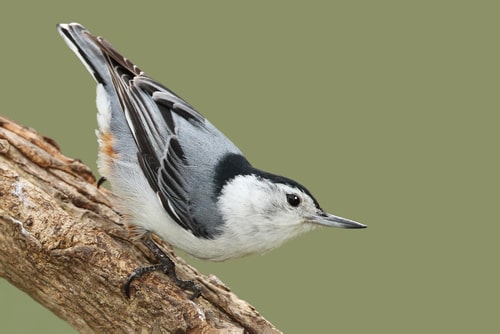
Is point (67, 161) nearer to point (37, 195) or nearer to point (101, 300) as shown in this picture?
point (37, 195)

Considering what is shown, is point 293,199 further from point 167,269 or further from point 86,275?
point 86,275

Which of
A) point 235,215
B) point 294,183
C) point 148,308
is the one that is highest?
point 294,183

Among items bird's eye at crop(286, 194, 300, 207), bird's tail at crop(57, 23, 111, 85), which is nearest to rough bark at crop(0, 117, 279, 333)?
bird's tail at crop(57, 23, 111, 85)

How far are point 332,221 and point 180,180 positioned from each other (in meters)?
0.99

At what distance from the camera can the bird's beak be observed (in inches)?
195

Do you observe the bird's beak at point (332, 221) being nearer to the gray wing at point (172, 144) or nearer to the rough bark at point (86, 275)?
the gray wing at point (172, 144)

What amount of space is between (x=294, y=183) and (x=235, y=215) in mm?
415

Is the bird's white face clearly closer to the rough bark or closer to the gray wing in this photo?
the gray wing

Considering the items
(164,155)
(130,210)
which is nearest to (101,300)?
(130,210)

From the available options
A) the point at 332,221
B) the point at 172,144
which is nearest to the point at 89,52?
Result: the point at 172,144

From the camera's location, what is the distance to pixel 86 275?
5055 millimetres

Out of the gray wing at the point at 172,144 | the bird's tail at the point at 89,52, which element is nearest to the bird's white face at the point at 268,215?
the gray wing at the point at 172,144

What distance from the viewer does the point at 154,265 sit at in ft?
17.2

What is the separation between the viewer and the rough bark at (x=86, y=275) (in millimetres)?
5039
